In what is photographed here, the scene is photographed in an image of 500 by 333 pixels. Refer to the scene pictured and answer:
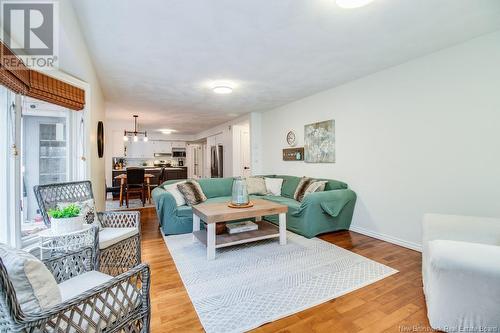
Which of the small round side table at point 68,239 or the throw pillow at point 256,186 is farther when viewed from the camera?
the throw pillow at point 256,186

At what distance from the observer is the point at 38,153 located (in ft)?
7.23

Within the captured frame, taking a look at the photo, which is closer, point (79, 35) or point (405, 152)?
point (79, 35)

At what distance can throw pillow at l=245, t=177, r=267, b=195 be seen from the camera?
473 centimetres

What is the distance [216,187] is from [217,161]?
10.9ft

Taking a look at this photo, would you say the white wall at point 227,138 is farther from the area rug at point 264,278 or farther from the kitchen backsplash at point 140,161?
the area rug at point 264,278

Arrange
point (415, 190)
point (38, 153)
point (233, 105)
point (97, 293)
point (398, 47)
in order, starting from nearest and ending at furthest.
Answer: point (97, 293)
point (38, 153)
point (398, 47)
point (415, 190)
point (233, 105)

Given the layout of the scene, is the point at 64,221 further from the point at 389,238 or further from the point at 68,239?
the point at 389,238

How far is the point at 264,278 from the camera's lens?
220 centimetres

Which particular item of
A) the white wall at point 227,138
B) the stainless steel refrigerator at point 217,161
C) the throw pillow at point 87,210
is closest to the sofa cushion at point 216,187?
the white wall at point 227,138

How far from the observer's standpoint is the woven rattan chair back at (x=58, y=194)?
75.6 inches

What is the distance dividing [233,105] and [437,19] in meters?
3.72

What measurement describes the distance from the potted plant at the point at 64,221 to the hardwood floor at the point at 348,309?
849 millimetres

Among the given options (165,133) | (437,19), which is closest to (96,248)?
(437,19)

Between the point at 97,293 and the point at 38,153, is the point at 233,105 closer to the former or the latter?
the point at 38,153
